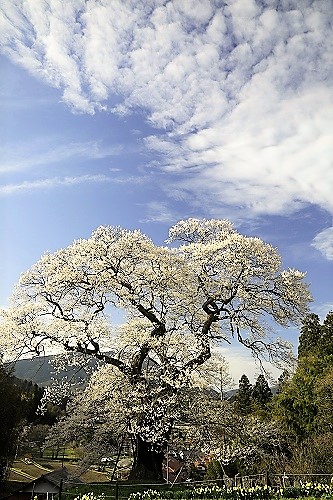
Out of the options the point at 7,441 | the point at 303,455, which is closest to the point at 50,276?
the point at 7,441

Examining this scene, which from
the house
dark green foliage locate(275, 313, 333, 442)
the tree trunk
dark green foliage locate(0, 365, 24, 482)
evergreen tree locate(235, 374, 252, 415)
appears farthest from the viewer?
evergreen tree locate(235, 374, 252, 415)

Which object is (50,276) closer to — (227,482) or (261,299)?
(261,299)

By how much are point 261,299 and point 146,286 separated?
2.55 m

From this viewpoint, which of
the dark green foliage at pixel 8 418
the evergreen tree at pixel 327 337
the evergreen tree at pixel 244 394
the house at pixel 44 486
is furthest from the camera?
the evergreen tree at pixel 244 394

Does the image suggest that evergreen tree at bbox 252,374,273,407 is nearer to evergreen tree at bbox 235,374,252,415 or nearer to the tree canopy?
evergreen tree at bbox 235,374,252,415

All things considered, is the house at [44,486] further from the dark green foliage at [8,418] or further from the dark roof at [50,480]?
the dark green foliage at [8,418]

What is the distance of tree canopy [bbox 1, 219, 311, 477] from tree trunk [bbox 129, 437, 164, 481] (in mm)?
20

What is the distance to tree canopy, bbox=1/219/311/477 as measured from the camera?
9570 millimetres

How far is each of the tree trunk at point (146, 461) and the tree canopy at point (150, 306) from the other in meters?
0.02

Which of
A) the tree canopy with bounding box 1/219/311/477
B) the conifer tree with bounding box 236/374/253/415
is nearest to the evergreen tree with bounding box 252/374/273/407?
the conifer tree with bounding box 236/374/253/415

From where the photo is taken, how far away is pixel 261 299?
407 inches

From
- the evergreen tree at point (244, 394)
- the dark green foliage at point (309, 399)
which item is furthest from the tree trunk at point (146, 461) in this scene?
the evergreen tree at point (244, 394)

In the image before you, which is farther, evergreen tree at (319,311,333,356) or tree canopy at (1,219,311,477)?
evergreen tree at (319,311,333,356)

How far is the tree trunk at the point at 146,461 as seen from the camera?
372 inches
